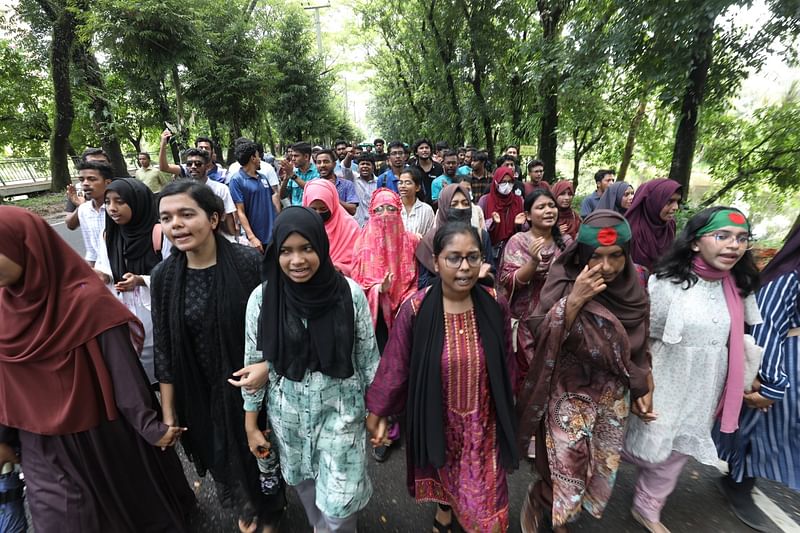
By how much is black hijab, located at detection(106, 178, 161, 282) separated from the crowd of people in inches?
14.7

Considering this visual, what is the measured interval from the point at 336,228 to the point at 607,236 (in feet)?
7.40

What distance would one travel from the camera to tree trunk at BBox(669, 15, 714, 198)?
4594 mm

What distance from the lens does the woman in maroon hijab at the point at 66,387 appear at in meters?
1.54

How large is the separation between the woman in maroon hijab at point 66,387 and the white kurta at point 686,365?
266 centimetres

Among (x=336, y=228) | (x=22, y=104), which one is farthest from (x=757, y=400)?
(x=22, y=104)

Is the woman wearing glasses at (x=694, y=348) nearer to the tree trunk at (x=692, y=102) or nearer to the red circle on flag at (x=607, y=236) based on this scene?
the red circle on flag at (x=607, y=236)

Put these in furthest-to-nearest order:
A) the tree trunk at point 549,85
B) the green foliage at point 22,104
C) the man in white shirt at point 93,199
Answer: the green foliage at point 22,104
the tree trunk at point 549,85
the man in white shirt at point 93,199

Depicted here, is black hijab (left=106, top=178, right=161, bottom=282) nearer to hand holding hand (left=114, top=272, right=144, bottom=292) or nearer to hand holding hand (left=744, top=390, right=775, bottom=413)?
hand holding hand (left=114, top=272, right=144, bottom=292)

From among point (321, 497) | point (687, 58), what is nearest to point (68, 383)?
point (321, 497)

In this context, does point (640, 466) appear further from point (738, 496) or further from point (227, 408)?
point (227, 408)

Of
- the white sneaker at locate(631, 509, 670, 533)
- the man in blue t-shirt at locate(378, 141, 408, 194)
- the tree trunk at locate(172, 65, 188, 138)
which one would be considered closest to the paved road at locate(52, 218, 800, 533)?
the white sneaker at locate(631, 509, 670, 533)

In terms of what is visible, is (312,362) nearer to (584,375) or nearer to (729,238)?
(584,375)

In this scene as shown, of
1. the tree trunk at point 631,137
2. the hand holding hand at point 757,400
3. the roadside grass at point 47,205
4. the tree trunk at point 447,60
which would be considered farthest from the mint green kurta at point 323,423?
the roadside grass at point 47,205

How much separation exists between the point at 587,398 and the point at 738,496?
140 cm
